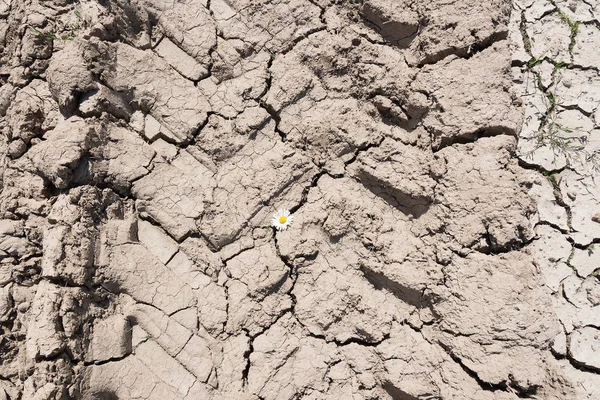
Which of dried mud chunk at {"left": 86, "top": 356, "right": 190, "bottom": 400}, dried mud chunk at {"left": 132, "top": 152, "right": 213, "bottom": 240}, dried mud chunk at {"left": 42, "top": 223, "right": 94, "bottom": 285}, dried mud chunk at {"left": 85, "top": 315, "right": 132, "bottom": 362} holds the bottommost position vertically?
dried mud chunk at {"left": 86, "top": 356, "right": 190, "bottom": 400}

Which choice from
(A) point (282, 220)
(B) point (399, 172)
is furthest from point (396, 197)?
(A) point (282, 220)

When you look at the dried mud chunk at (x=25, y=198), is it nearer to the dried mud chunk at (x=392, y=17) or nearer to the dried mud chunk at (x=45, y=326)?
the dried mud chunk at (x=45, y=326)

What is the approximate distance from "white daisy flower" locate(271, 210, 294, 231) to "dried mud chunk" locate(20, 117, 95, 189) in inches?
40.7

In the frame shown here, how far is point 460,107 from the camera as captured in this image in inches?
91.7

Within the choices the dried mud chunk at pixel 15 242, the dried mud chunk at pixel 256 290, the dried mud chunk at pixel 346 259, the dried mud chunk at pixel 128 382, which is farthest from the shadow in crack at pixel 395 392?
the dried mud chunk at pixel 15 242

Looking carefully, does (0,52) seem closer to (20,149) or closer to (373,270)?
(20,149)

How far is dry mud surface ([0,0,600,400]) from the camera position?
2.09 metres

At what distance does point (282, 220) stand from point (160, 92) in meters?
1.00

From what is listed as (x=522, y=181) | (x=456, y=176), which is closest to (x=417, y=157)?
(x=456, y=176)

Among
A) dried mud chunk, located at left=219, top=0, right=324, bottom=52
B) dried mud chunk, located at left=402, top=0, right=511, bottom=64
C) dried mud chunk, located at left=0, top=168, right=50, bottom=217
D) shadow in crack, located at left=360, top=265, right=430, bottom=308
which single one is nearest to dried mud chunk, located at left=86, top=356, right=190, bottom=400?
dried mud chunk, located at left=0, top=168, right=50, bottom=217

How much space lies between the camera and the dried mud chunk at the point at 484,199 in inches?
85.6

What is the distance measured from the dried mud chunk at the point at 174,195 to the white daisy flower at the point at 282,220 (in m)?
0.39

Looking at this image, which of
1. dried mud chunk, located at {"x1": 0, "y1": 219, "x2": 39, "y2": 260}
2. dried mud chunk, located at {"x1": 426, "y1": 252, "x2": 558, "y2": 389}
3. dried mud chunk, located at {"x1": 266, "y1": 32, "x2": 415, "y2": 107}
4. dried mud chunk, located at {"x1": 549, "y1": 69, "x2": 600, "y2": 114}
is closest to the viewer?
dried mud chunk, located at {"x1": 426, "y1": 252, "x2": 558, "y2": 389}

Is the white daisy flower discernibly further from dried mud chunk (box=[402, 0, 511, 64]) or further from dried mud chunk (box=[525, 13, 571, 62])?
dried mud chunk (box=[525, 13, 571, 62])
